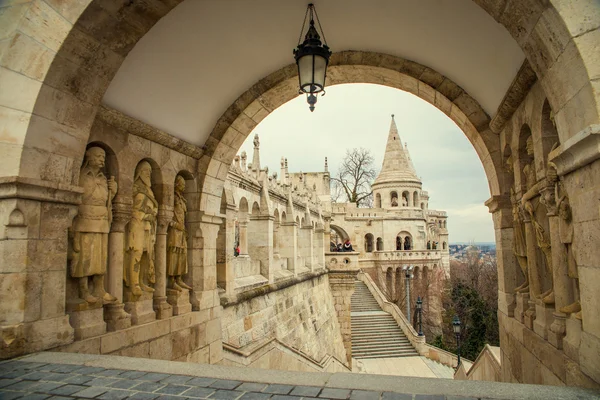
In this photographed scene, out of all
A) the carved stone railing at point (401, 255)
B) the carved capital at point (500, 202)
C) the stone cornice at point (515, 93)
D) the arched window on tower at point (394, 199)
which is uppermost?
the arched window on tower at point (394, 199)

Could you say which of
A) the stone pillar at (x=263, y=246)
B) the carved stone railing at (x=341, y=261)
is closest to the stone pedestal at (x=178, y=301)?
the stone pillar at (x=263, y=246)

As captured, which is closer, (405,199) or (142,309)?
(142,309)

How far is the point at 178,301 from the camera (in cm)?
534

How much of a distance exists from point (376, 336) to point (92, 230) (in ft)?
63.6

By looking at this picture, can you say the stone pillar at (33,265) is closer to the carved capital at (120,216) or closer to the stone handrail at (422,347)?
the carved capital at (120,216)

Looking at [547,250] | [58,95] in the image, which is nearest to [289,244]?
[547,250]

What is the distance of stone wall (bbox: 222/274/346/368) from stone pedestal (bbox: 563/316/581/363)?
530 cm

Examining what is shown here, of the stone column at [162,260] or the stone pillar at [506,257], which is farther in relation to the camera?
the stone column at [162,260]

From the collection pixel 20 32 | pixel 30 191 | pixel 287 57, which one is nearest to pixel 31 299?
pixel 30 191

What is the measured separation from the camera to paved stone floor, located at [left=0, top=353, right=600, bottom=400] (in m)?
2.37

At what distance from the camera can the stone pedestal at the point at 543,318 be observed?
3619mm

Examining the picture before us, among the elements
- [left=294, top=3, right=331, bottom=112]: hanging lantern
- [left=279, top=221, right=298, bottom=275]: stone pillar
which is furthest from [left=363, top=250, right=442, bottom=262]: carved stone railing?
[left=294, top=3, right=331, bottom=112]: hanging lantern

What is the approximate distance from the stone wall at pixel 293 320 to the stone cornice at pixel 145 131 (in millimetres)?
3475

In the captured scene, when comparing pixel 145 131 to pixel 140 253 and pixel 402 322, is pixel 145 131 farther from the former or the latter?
pixel 402 322
